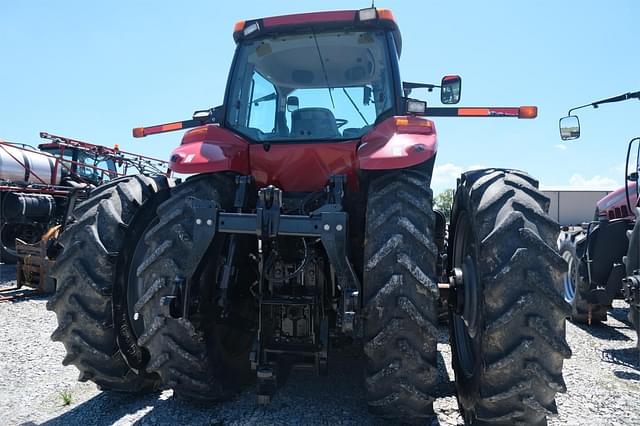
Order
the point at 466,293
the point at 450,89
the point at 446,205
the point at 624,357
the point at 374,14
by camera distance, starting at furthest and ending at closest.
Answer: the point at 446,205, the point at 624,357, the point at 450,89, the point at 374,14, the point at 466,293

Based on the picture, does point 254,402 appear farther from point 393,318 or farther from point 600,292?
point 600,292

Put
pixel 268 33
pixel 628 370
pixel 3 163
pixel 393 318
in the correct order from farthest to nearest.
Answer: pixel 3 163 < pixel 628 370 < pixel 268 33 < pixel 393 318

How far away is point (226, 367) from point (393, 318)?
123cm

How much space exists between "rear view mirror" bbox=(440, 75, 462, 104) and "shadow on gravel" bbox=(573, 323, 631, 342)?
3.42 meters

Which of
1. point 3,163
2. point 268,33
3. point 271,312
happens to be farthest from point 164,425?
point 3,163

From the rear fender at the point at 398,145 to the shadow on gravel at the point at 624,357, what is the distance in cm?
314

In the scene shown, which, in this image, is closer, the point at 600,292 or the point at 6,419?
the point at 6,419

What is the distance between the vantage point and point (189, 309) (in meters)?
2.46

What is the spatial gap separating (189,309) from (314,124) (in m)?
1.54

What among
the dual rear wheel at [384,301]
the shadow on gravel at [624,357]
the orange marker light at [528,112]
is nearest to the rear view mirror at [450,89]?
the orange marker light at [528,112]

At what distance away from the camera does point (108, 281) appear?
9.10 feet

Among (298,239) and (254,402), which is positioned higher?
(298,239)

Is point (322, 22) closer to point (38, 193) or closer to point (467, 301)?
point (467, 301)

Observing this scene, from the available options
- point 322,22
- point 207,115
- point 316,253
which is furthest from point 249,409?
point 322,22
